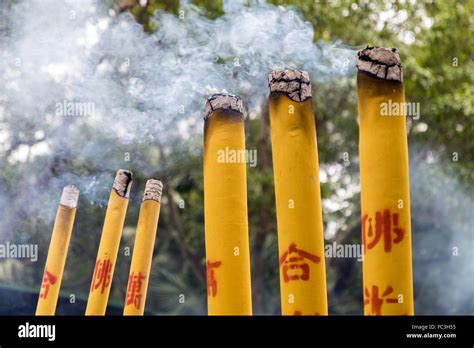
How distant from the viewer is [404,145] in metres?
5.74

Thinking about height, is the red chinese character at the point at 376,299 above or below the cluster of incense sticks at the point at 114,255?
below

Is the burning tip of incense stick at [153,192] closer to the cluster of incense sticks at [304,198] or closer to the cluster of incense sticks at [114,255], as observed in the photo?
the cluster of incense sticks at [114,255]

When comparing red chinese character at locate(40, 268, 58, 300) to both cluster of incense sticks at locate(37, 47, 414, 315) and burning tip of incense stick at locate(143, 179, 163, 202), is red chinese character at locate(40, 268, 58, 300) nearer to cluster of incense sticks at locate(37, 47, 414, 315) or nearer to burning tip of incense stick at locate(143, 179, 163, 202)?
burning tip of incense stick at locate(143, 179, 163, 202)

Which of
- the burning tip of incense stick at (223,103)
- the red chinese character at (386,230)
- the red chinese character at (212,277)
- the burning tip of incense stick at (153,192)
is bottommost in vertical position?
the red chinese character at (212,277)

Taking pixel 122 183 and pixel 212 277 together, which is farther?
pixel 122 183

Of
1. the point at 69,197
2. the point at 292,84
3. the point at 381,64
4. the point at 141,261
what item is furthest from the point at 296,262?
→ the point at 69,197

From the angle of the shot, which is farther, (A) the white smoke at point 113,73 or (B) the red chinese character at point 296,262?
(A) the white smoke at point 113,73

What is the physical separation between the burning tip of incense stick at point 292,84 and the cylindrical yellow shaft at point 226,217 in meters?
0.35

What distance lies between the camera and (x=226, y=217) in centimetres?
602

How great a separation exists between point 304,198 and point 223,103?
909 mm

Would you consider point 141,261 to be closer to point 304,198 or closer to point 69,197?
point 69,197

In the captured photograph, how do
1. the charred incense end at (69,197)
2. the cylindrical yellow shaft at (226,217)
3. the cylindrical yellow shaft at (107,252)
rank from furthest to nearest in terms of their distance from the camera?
the charred incense end at (69,197), the cylindrical yellow shaft at (107,252), the cylindrical yellow shaft at (226,217)

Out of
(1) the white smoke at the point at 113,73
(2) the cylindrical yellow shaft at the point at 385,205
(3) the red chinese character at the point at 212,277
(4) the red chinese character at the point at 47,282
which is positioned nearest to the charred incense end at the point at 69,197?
(1) the white smoke at the point at 113,73

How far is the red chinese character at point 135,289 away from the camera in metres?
7.65
